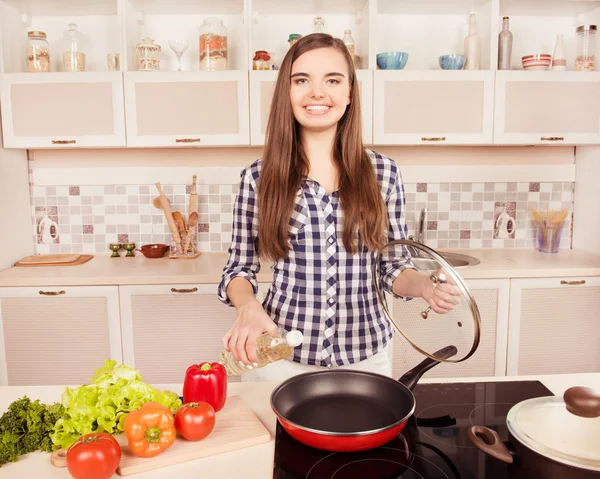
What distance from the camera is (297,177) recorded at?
58.9 inches

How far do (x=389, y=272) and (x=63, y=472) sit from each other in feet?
2.49

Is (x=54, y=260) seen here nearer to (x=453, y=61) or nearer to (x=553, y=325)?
(x=453, y=61)

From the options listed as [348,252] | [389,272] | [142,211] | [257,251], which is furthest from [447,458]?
[142,211]

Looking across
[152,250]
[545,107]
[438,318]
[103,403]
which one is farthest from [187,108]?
[438,318]

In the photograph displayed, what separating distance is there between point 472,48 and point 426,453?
7.48ft

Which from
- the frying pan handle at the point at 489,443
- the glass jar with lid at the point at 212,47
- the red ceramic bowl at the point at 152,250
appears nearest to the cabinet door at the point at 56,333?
Result: the red ceramic bowl at the point at 152,250

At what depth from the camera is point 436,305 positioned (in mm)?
927

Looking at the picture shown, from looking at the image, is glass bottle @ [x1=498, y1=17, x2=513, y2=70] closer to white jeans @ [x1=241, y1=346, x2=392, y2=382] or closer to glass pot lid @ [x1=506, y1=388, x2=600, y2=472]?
white jeans @ [x1=241, y1=346, x2=392, y2=382]

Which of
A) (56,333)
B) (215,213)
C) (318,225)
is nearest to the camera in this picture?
(318,225)

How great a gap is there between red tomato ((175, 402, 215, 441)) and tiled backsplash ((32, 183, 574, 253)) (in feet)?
6.63

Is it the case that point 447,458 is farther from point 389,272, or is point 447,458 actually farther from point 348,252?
point 348,252

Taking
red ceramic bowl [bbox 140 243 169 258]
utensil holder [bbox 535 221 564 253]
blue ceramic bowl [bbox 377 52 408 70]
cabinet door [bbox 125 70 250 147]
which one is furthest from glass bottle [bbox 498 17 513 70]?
red ceramic bowl [bbox 140 243 169 258]

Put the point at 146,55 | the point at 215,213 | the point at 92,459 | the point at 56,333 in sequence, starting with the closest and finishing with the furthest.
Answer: the point at 92,459, the point at 56,333, the point at 146,55, the point at 215,213

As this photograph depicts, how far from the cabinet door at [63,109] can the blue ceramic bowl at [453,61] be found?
1.57 m
